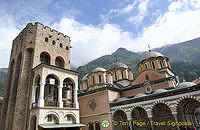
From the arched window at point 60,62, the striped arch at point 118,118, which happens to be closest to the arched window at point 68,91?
the arched window at point 60,62

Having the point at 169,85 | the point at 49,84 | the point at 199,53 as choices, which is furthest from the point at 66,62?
the point at 199,53

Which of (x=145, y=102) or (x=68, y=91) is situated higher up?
(x=68, y=91)

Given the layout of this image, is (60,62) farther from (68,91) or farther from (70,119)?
(70,119)

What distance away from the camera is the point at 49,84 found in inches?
600

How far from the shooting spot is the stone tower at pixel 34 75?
1447 cm

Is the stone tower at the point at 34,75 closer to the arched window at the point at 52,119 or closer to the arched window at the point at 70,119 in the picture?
the arched window at the point at 70,119

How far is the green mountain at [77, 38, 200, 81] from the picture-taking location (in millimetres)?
59109

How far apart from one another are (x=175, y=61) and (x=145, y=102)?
75933 mm

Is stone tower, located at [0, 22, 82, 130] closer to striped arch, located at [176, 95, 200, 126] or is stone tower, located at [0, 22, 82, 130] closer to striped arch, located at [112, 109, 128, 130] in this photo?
striped arch, located at [112, 109, 128, 130]

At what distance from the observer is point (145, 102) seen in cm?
1609

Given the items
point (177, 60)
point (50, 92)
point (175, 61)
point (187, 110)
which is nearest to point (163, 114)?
point (187, 110)

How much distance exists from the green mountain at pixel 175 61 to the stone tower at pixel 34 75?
18083 mm

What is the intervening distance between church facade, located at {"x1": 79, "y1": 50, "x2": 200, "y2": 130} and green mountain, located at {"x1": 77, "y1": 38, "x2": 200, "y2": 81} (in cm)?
1311

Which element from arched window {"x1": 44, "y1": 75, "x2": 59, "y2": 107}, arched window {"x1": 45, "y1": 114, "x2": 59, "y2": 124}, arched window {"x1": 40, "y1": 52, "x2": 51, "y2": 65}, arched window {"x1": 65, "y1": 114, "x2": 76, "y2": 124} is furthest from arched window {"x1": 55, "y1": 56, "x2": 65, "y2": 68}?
arched window {"x1": 45, "y1": 114, "x2": 59, "y2": 124}
